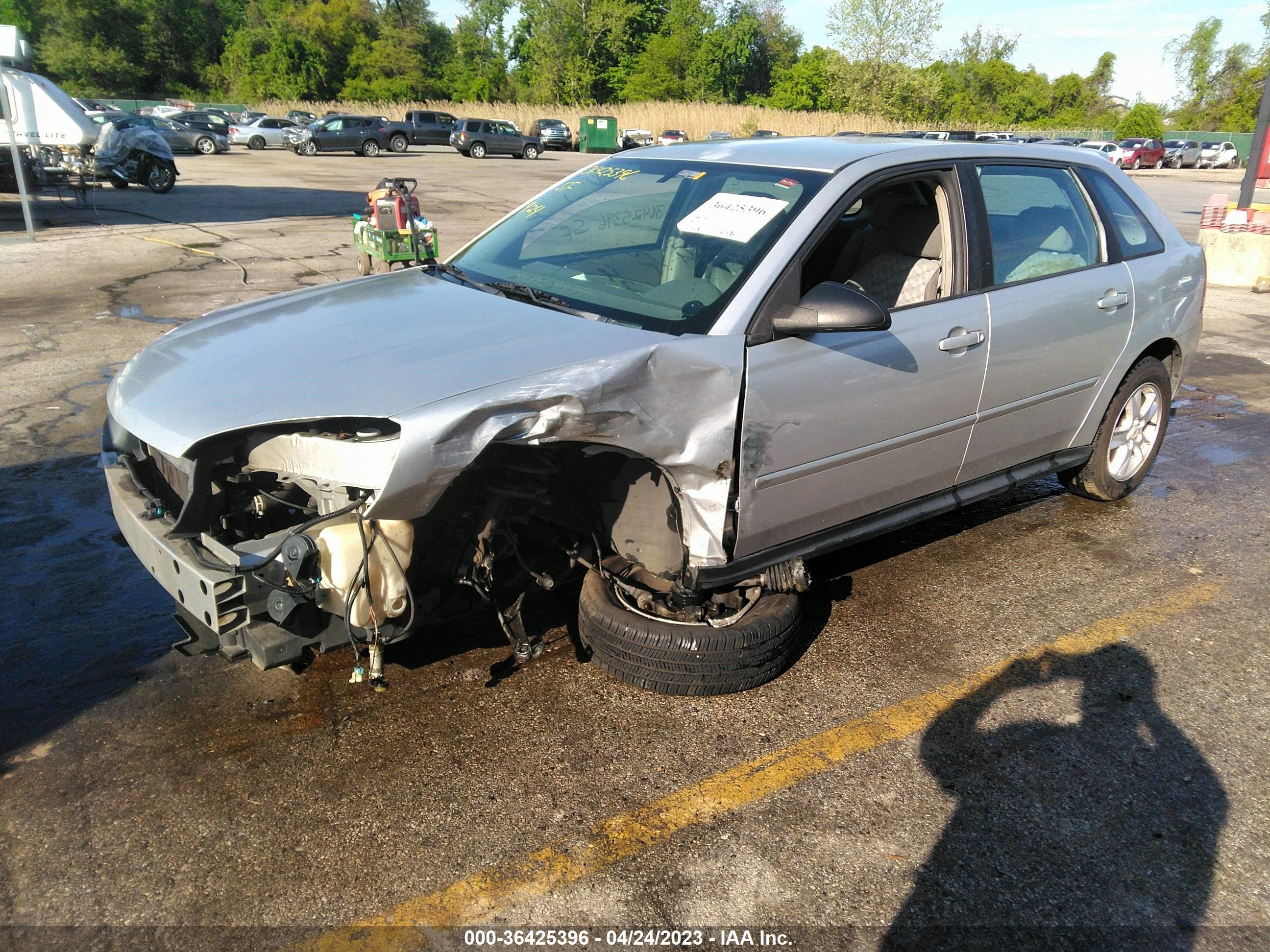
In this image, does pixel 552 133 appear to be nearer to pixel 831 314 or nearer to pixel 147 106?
pixel 147 106

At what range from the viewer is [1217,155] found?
50.9 m

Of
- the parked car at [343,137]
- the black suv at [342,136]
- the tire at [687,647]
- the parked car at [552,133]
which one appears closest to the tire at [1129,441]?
the tire at [687,647]

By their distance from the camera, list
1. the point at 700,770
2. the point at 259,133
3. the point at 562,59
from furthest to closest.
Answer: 1. the point at 562,59
2. the point at 259,133
3. the point at 700,770

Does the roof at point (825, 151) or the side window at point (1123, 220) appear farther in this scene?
the side window at point (1123, 220)

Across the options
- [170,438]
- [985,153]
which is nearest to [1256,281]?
[985,153]

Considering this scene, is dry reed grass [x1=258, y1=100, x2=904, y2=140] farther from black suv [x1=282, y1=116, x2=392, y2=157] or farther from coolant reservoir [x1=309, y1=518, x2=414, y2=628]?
coolant reservoir [x1=309, y1=518, x2=414, y2=628]

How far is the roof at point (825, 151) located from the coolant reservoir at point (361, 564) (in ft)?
6.75

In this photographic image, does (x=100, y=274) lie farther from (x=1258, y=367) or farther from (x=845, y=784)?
(x=1258, y=367)

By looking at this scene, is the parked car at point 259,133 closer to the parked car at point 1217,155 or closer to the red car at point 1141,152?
the red car at point 1141,152

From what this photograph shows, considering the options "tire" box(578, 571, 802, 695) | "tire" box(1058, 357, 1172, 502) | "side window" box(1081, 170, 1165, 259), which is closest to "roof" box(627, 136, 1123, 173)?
"side window" box(1081, 170, 1165, 259)

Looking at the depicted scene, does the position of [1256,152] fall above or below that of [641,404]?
above

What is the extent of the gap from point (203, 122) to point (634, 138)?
63.7ft

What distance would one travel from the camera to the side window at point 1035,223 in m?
3.98

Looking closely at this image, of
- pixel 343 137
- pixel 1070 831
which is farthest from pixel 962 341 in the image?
pixel 343 137
